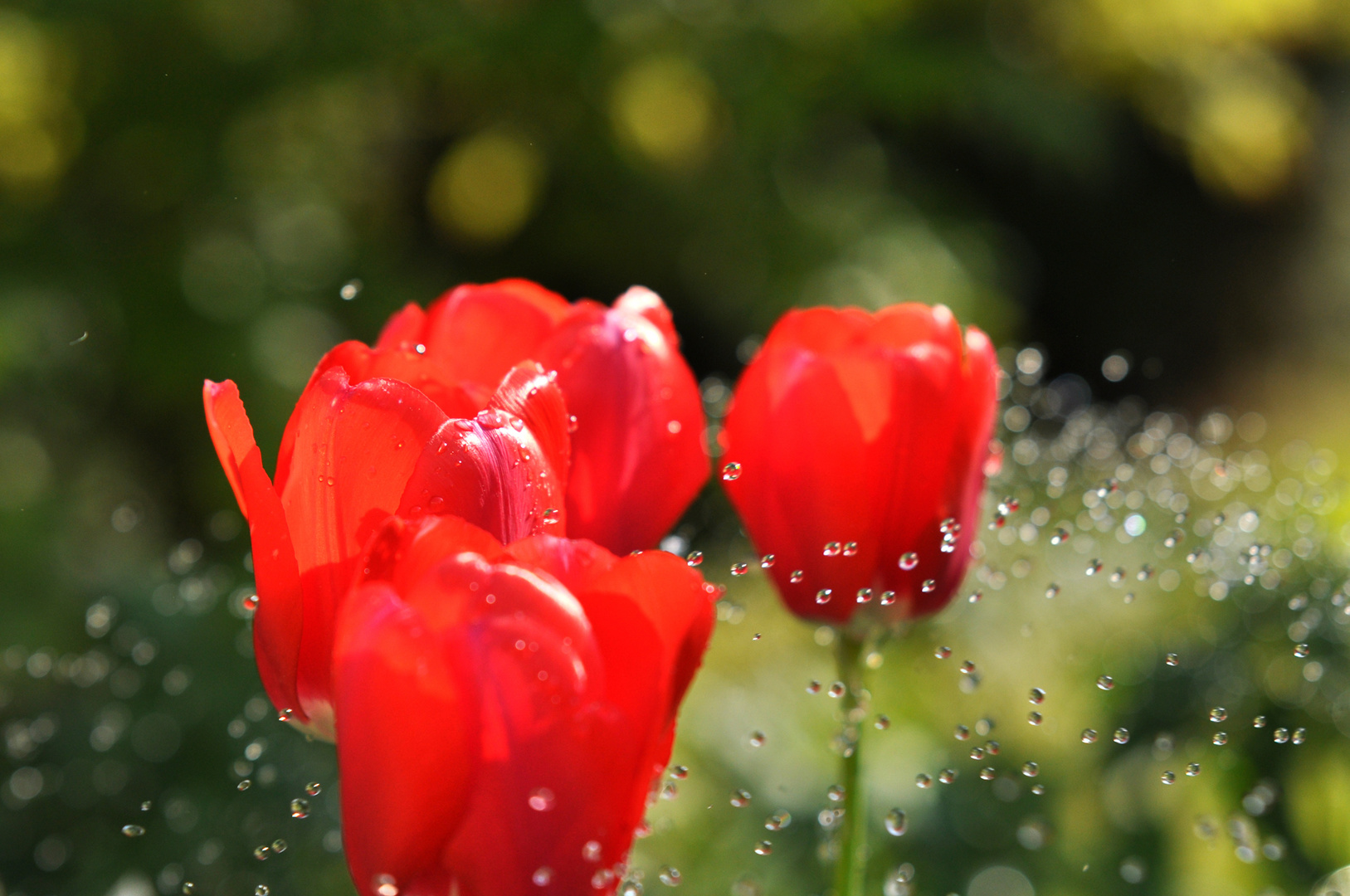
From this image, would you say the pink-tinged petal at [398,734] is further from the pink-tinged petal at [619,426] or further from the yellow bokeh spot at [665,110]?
the yellow bokeh spot at [665,110]

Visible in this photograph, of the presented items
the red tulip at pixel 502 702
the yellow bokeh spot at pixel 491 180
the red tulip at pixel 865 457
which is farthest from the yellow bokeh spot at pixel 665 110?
the red tulip at pixel 502 702

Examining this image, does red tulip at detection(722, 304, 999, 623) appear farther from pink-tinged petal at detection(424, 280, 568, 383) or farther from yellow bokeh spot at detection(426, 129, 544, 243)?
yellow bokeh spot at detection(426, 129, 544, 243)

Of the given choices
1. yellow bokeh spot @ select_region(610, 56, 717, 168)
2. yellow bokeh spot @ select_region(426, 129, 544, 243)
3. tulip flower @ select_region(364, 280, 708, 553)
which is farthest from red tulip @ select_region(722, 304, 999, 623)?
yellow bokeh spot @ select_region(426, 129, 544, 243)

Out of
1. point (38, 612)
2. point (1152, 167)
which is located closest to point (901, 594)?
point (38, 612)

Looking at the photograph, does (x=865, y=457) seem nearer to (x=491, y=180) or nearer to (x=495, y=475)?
(x=495, y=475)

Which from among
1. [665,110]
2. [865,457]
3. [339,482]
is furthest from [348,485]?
[665,110]

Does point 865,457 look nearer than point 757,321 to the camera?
Yes

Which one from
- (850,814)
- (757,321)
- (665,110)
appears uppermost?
(850,814)
